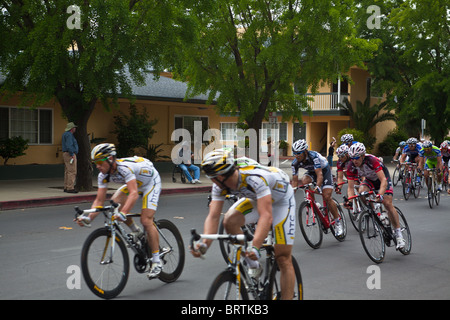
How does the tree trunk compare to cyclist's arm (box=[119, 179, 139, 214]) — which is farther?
the tree trunk

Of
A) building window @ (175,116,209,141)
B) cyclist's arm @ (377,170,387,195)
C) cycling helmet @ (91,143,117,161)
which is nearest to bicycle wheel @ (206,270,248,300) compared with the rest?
cycling helmet @ (91,143,117,161)

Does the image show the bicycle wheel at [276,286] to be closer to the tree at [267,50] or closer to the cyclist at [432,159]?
the cyclist at [432,159]

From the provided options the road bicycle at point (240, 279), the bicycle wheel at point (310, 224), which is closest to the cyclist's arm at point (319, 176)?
the bicycle wheel at point (310, 224)

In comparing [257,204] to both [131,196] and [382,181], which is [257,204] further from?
[382,181]

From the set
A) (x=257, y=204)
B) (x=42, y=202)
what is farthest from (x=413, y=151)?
(x=257, y=204)

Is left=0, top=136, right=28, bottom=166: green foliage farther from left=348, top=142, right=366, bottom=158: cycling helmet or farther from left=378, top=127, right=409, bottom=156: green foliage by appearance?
left=378, top=127, right=409, bottom=156: green foliage

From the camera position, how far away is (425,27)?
112 feet

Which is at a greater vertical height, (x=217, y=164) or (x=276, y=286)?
(x=217, y=164)

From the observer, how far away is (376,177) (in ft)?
30.6

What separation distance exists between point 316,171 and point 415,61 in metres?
28.7

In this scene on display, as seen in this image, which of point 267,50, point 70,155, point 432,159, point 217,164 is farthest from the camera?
point 267,50

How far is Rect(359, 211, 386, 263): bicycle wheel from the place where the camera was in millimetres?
8258

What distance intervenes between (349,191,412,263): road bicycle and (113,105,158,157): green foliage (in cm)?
1761
